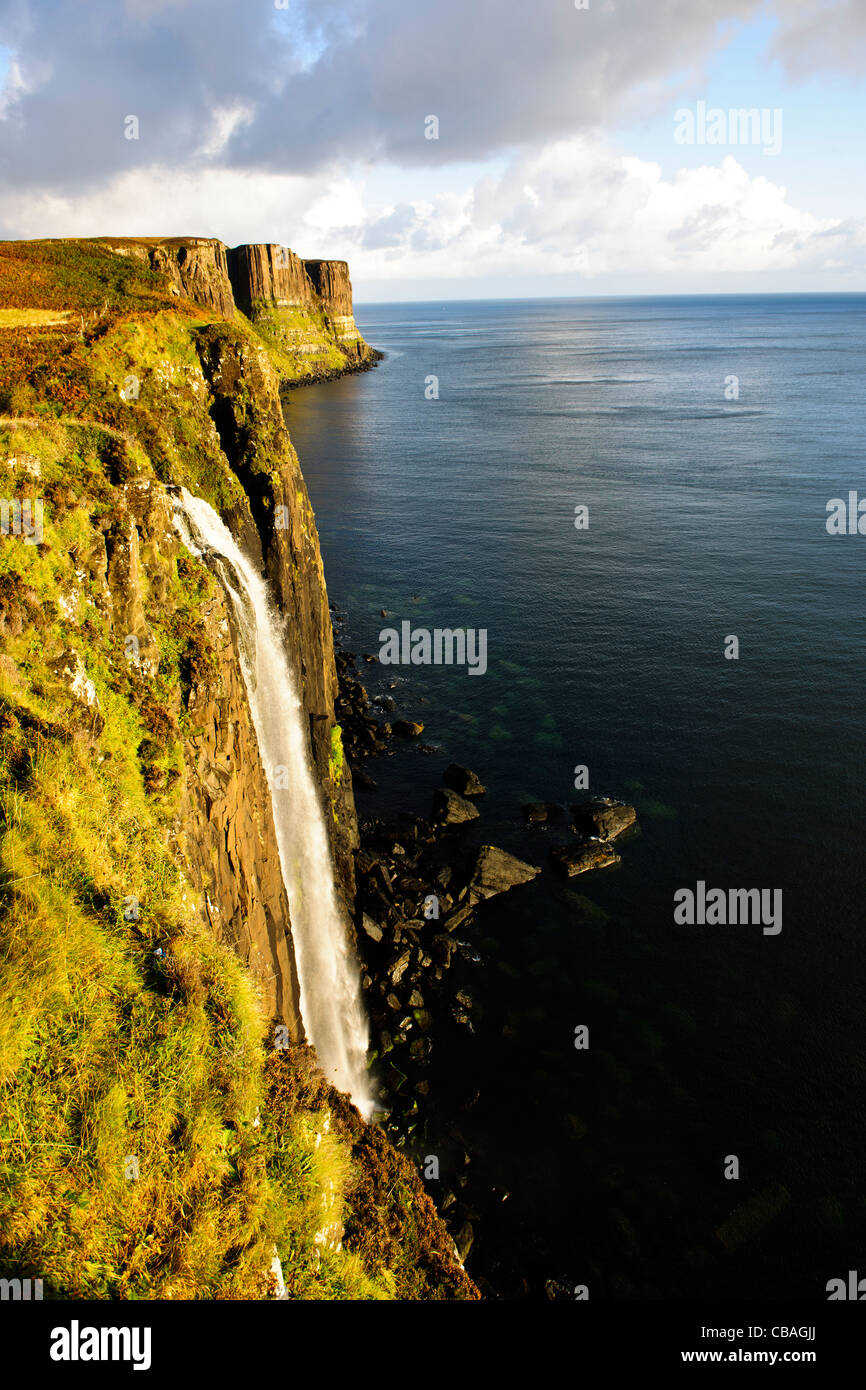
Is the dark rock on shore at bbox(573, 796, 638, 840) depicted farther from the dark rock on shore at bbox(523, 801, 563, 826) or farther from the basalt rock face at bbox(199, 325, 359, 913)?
the basalt rock face at bbox(199, 325, 359, 913)

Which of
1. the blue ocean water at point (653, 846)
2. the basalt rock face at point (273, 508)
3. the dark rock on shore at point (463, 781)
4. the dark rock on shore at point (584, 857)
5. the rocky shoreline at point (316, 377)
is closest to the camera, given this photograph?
the blue ocean water at point (653, 846)

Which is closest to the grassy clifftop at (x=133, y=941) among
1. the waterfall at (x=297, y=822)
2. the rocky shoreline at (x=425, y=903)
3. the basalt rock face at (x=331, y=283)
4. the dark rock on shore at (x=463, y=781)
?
the waterfall at (x=297, y=822)

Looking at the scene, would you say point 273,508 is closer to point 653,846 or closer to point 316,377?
point 653,846

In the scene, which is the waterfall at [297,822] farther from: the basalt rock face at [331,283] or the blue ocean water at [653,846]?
the basalt rock face at [331,283]

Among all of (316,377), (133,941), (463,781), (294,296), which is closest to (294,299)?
(294,296)
